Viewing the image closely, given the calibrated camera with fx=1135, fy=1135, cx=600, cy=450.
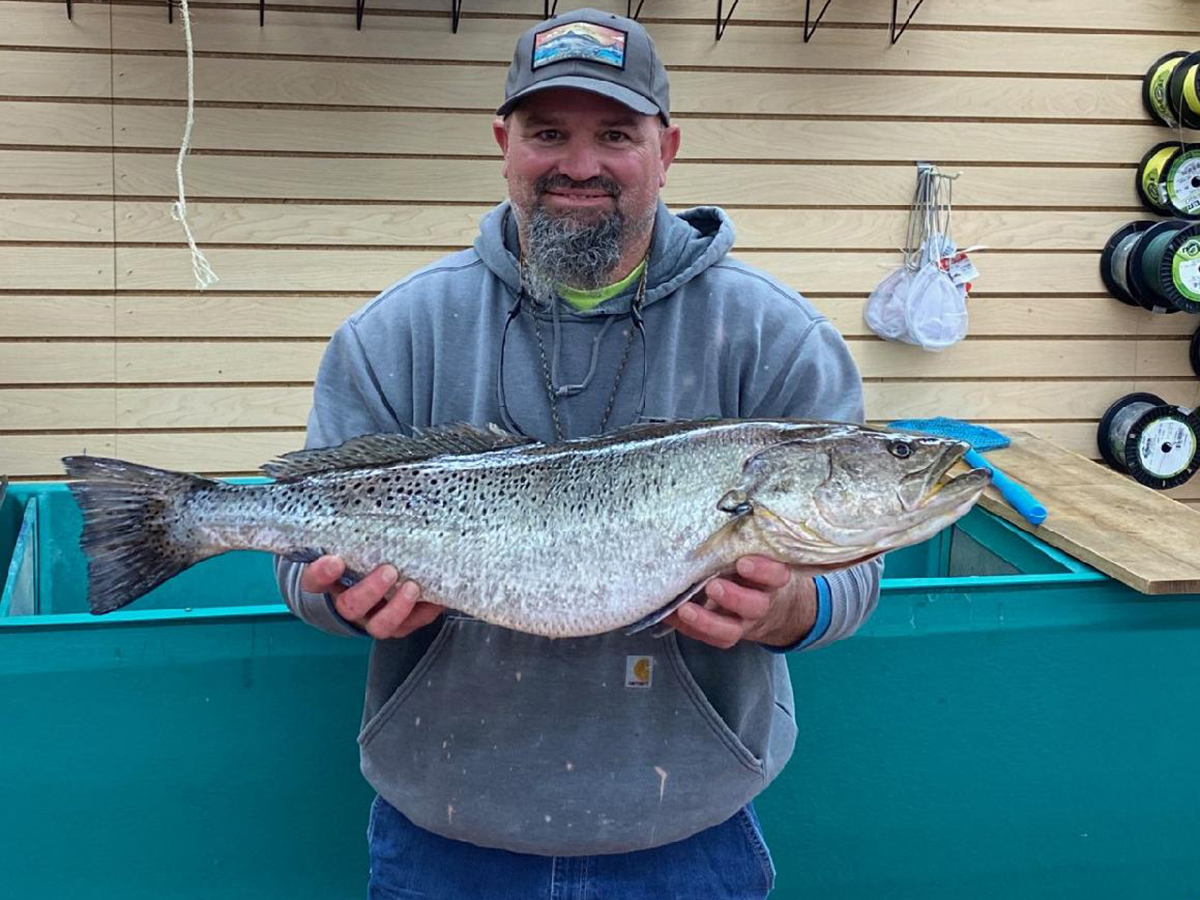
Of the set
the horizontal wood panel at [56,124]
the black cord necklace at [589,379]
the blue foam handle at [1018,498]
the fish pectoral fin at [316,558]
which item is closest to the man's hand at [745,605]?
the black cord necklace at [589,379]

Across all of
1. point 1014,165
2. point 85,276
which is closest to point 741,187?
point 1014,165

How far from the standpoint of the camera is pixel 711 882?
1740 mm

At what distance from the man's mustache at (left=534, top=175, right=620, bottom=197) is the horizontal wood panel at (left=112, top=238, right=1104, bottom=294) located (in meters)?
2.25

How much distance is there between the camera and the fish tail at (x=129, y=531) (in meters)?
1.68

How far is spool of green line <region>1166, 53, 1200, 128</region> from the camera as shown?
397 centimetres

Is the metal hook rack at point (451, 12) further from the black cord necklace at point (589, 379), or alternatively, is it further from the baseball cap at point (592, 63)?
the black cord necklace at point (589, 379)

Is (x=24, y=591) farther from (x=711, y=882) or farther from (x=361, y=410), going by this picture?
(x=711, y=882)

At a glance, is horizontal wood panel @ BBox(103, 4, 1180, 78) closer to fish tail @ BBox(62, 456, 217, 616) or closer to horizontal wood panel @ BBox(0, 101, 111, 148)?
horizontal wood panel @ BBox(0, 101, 111, 148)

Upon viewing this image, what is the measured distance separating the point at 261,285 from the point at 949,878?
9.16 feet

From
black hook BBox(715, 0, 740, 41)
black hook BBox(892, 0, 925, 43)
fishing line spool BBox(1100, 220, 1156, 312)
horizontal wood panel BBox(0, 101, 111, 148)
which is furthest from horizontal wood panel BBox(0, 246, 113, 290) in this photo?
fishing line spool BBox(1100, 220, 1156, 312)

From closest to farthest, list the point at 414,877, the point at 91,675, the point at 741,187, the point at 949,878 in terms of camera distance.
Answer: the point at 414,877 → the point at 91,675 → the point at 949,878 → the point at 741,187

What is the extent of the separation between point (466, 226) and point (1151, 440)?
264cm

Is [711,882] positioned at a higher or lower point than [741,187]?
lower

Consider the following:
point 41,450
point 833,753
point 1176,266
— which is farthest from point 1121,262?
point 41,450
